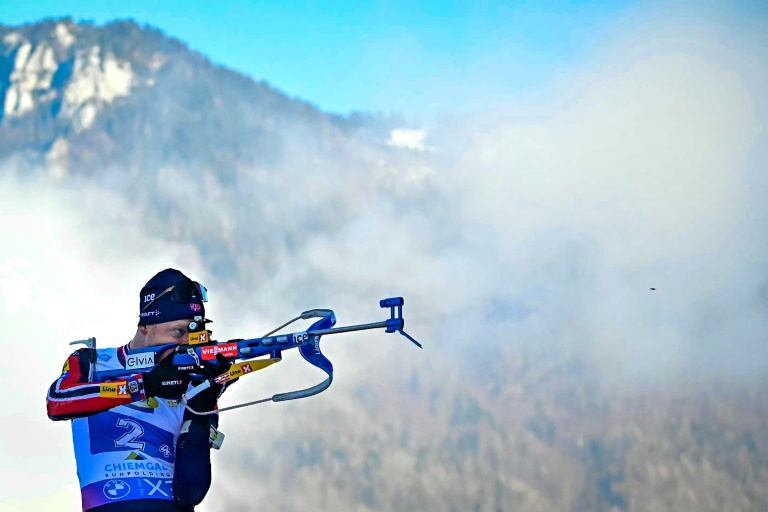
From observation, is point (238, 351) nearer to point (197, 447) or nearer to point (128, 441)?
point (197, 447)

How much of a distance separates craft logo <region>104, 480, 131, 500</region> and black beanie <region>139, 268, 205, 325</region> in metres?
1.47

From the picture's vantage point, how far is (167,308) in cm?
931

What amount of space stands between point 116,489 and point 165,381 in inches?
41.2

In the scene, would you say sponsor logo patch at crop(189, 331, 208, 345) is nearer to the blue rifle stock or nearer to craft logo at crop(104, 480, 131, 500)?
the blue rifle stock

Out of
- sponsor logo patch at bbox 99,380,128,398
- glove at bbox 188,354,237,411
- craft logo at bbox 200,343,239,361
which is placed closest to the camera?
sponsor logo patch at bbox 99,380,128,398

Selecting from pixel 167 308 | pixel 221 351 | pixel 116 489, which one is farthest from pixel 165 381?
pixel 116 489

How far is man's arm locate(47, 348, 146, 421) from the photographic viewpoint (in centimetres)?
862

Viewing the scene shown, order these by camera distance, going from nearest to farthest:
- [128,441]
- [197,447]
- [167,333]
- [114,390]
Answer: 1. [114,390]
2. [197,447]
3. [128,441]
4. [167,333]

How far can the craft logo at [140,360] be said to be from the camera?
361 inches

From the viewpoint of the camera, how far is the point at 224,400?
198 feet

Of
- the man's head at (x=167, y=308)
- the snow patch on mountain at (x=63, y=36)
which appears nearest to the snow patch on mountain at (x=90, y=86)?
the snow patch on mountain at (x=63, y=36)

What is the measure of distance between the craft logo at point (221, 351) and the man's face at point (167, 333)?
351 mm

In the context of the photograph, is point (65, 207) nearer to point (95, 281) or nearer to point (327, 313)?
point (95, 281)

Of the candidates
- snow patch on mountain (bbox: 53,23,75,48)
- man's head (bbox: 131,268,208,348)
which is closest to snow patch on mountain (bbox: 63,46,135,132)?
snow patch on mountain (bbox: 53,23,75,48)
